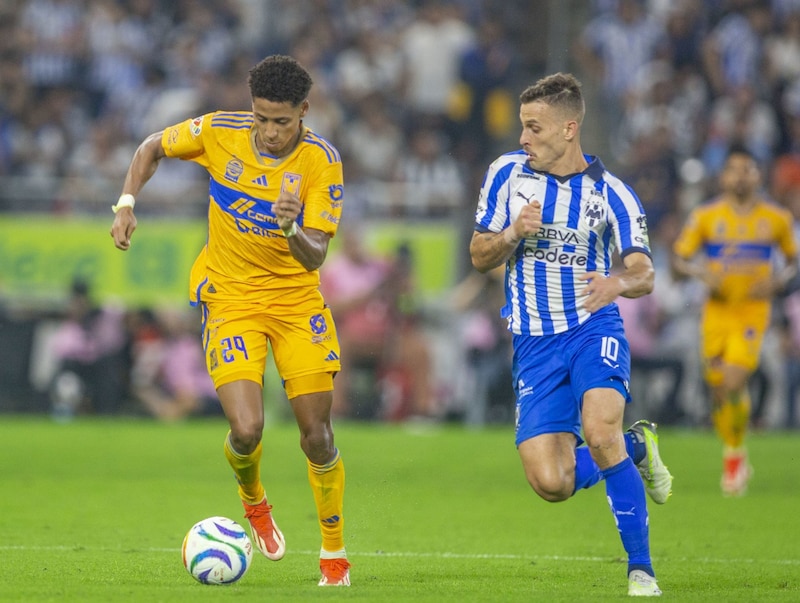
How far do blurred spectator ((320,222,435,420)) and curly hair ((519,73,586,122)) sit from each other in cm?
1044

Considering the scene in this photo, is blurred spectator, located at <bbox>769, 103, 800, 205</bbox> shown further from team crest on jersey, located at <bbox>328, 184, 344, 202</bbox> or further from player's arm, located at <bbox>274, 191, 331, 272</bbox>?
player's arm, located at <bbox>274, 191, 331, 272</bbox>

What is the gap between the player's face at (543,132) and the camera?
7.29 metres

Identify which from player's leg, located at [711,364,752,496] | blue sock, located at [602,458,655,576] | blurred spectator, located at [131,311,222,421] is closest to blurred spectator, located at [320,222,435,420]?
blurred spectator, located at [131,311,222,421]

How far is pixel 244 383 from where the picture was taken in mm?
7418

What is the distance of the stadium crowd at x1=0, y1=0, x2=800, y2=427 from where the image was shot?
18.6 m

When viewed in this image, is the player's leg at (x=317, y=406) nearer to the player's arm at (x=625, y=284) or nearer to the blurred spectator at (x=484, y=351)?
the player's arm at (x=625, y=284)

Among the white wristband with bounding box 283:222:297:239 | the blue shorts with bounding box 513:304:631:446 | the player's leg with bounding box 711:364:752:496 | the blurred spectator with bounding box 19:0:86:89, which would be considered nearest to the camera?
the white wristband with bounding box 283:222:297:239


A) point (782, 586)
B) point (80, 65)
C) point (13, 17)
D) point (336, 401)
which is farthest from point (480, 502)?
point (13, 17)

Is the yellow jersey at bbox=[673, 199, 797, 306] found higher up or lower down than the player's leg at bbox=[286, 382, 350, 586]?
higher up

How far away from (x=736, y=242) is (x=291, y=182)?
6544mm

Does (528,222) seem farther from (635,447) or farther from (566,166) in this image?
(635,447)

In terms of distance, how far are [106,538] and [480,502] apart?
366 centimetres

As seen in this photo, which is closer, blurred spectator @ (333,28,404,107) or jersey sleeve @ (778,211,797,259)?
jersey sleeve @ (778,211,797,259)

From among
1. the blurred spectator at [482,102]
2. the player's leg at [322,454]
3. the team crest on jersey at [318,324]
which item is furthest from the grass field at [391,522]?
the blurred spectator at [482,102]
